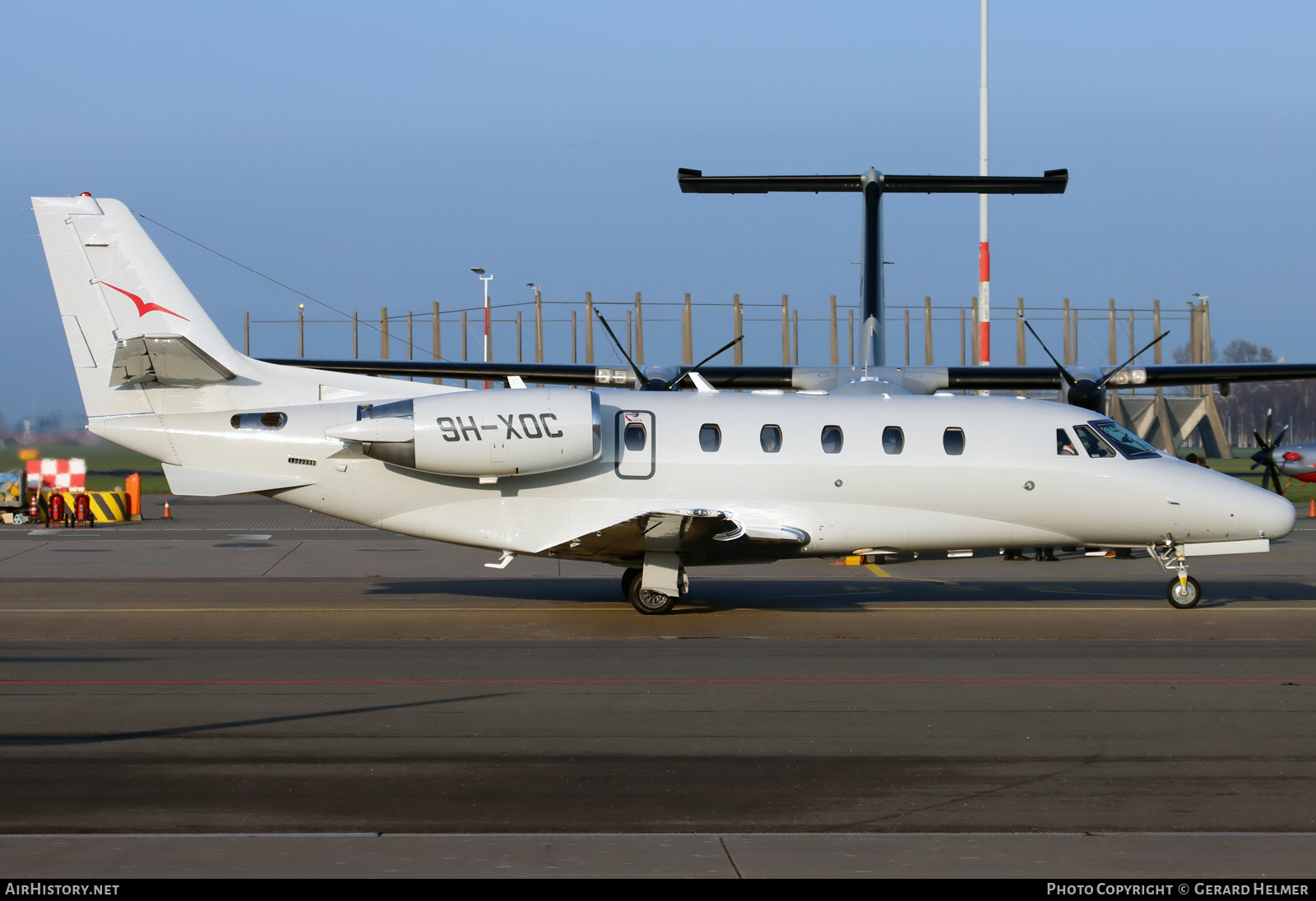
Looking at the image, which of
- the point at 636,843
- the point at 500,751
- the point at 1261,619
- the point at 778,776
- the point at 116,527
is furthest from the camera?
the point at 116,527

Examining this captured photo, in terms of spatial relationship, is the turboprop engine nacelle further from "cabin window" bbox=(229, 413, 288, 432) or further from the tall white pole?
the tall white pole

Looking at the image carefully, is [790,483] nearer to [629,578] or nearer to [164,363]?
[629,578]

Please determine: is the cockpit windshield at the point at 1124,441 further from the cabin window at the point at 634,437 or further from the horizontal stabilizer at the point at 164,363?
the horizontal stabilizer at the point at 164,363

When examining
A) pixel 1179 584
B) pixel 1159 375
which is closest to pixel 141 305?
pixel 1179 584

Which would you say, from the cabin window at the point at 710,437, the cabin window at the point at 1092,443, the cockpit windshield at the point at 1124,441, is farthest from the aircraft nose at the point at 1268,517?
the cabin window at the point at 710,437

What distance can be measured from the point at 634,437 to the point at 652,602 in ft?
7.03

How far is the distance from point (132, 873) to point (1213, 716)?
318 inches

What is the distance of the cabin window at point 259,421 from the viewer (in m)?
15.4

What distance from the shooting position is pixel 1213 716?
9.83 meters

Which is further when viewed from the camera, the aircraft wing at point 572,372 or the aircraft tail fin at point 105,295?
the aircraft wing at point 572,372

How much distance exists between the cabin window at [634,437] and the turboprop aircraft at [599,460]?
1.3 inches

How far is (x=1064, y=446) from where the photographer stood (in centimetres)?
1606
